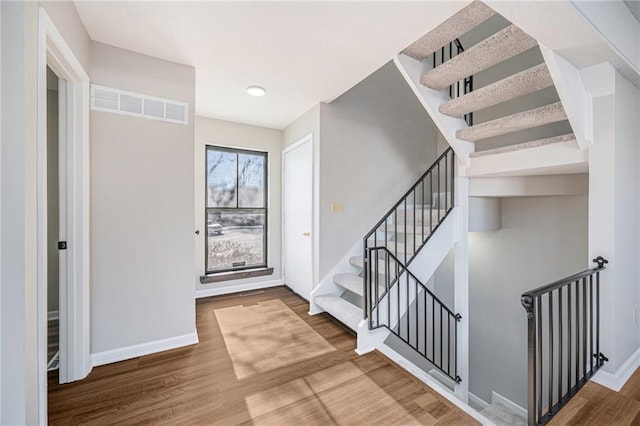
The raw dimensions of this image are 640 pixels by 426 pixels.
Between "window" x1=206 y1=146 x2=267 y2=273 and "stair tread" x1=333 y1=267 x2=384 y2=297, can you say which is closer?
"stair tread" x1=333 y1=267 x2=384 y2=297

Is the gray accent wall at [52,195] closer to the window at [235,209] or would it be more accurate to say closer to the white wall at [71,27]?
the white wall at [71,27]

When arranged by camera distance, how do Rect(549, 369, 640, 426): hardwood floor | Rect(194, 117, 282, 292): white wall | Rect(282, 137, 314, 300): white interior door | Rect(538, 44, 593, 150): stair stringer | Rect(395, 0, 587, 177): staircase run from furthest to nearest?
Rect(194, 117, 282, 292): white wall
Rect(282, 137, 314, 300): white interior door
Rect(395, 0, 587, 177): staircase
Rect(538, 44, 593, 150): stair stringer
Rect(549, 369, 640, 426): hardwood floor

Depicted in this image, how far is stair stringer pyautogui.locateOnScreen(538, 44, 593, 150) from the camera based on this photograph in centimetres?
164

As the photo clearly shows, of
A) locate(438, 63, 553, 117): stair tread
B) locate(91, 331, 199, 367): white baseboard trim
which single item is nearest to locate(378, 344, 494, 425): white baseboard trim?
locate(91, 331, 199, 367): white baseboard trim

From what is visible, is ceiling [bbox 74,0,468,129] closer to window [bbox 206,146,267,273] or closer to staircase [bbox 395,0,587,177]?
staircase [bbox 395,0,587,177]

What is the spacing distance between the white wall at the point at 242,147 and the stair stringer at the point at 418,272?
7.12 feet

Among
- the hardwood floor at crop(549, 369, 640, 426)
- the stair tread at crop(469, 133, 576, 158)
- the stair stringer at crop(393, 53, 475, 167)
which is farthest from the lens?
the stair stringer at crop(393, 53, 475, 167)

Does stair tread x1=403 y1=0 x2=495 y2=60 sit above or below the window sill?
above

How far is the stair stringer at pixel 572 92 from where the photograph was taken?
164 centimetres

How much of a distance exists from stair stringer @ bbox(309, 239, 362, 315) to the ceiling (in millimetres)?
1904

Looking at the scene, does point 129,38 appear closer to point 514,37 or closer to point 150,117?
point 150,117

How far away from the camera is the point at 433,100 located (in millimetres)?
2482

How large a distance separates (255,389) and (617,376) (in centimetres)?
234

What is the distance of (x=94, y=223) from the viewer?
84.4 inches
